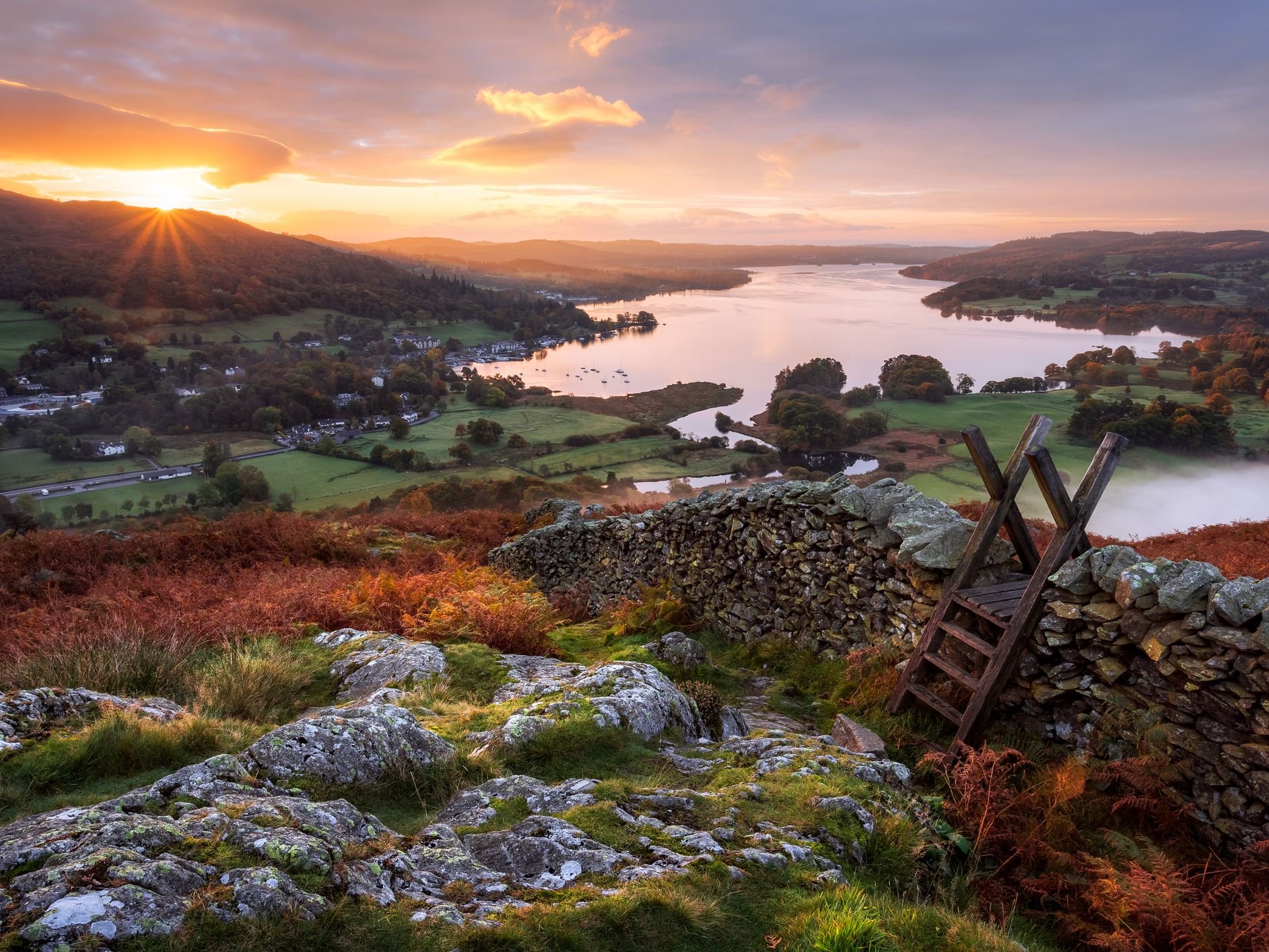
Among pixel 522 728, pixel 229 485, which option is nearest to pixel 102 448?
pixel 229 485

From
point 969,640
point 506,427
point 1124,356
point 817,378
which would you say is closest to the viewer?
point 969,640

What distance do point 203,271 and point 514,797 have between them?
389 ft

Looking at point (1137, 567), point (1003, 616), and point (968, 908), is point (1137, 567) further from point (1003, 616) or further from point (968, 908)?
point (968, 908)

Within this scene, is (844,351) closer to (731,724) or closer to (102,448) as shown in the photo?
(102,448)

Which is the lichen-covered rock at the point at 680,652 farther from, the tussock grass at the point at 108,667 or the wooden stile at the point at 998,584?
the tussock grass at the point at 108,667

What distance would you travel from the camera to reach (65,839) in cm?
265

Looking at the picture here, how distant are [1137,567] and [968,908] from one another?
3307 millimetres

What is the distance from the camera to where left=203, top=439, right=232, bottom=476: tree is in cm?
4253

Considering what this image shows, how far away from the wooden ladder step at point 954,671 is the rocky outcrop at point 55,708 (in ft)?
22.3

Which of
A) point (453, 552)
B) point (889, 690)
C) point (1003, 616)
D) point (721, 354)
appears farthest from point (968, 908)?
point (721, 354)

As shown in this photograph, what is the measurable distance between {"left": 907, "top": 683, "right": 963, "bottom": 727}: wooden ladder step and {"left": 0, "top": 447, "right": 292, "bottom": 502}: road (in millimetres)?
48874

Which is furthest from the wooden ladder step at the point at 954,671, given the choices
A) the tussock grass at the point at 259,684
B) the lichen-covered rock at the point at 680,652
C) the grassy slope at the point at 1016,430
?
the grassy slope at the point at 1016,430

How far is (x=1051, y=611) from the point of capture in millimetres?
5766

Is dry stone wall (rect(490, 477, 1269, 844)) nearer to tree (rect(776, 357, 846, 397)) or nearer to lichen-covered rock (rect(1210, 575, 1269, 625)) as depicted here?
lichen-covered rock (rect(1210, 575, 1269, 625))
